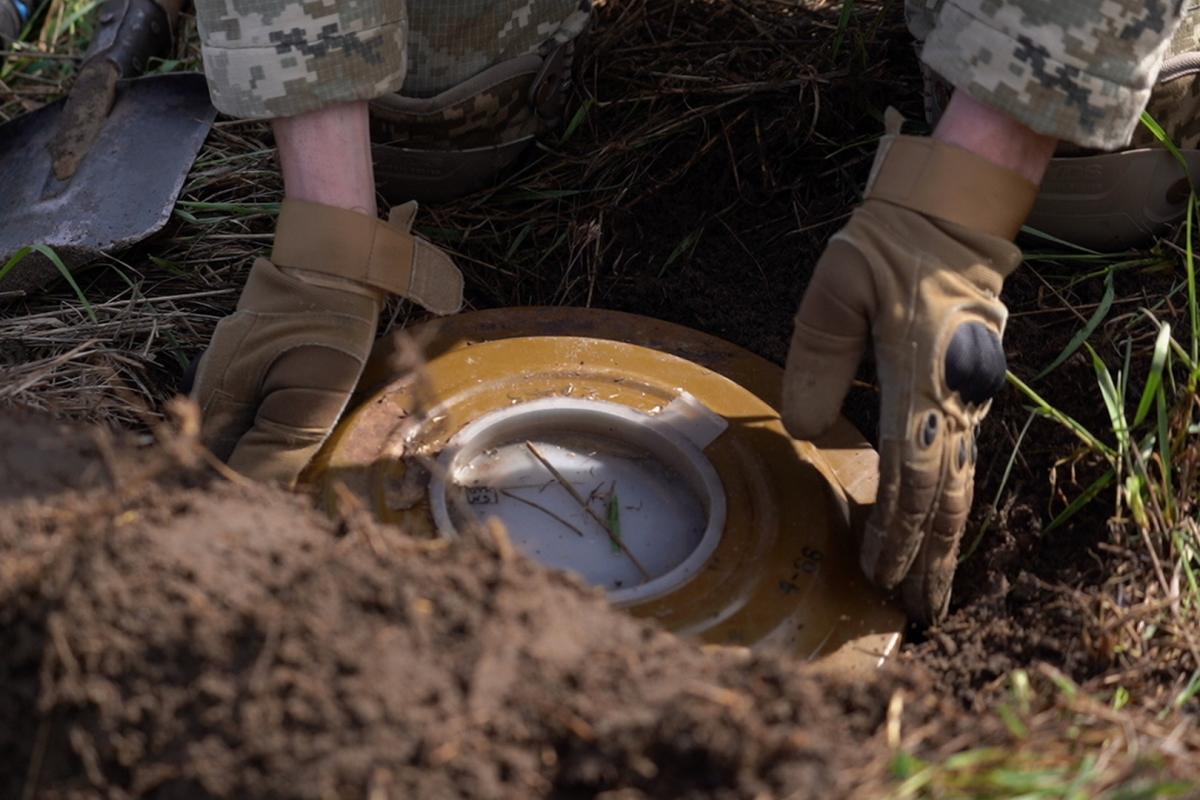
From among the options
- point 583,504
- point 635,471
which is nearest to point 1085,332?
point 635,471

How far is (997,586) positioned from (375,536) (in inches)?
46.1

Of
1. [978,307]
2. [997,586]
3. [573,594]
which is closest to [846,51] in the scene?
[978,307]

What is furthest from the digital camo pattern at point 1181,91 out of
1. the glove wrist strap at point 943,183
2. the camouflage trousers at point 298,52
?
the camouflage trousers at point 298,52

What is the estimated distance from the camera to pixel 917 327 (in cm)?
192

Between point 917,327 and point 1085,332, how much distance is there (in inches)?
28.9

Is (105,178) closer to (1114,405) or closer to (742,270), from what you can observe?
(742,270)

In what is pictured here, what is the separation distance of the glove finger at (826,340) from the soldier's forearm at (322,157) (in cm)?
85

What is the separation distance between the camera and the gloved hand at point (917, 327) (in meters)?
1.92

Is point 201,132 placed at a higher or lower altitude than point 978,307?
lower

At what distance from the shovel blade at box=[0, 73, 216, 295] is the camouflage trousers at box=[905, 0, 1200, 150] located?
1.88 metres

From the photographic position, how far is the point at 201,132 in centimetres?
316

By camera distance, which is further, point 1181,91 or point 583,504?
point 1181,91

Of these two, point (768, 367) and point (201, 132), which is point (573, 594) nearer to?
point (768, 367)

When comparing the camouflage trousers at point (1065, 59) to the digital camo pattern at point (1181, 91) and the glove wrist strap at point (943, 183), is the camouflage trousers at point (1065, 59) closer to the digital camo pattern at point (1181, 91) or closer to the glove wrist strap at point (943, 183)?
the glove wrist strap at point (943, 183)
